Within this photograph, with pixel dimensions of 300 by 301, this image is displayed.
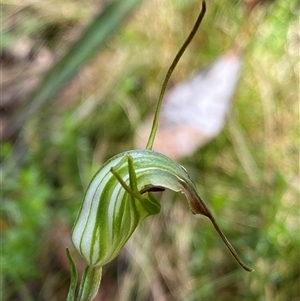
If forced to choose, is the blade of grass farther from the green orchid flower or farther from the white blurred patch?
the green orchid flower

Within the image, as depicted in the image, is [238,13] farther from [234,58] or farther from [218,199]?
[218,199]

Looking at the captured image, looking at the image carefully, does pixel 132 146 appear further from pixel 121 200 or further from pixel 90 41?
pixel 121 200

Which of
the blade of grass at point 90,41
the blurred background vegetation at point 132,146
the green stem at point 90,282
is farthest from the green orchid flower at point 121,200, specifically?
the blade of grass at point 90,41

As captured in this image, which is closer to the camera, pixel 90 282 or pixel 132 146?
pixel 90 282

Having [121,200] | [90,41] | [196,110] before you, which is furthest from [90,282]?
[196,110]

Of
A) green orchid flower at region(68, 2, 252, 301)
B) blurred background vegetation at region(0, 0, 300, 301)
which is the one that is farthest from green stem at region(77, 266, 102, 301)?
blurred background vegetation at region(0, 0, 300, 301)

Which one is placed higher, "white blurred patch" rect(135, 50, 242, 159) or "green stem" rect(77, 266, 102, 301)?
"green stem" rect(77, 266, 102, 301)

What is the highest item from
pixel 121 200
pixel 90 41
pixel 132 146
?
pixel 121 200

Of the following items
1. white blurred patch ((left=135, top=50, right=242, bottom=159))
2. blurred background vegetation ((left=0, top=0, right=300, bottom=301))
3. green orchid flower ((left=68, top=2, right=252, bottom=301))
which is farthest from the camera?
white blurred patch ((left=135, top=50, right=242, bottom=159))

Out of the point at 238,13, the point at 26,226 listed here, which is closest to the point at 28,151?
the point at 26,226
